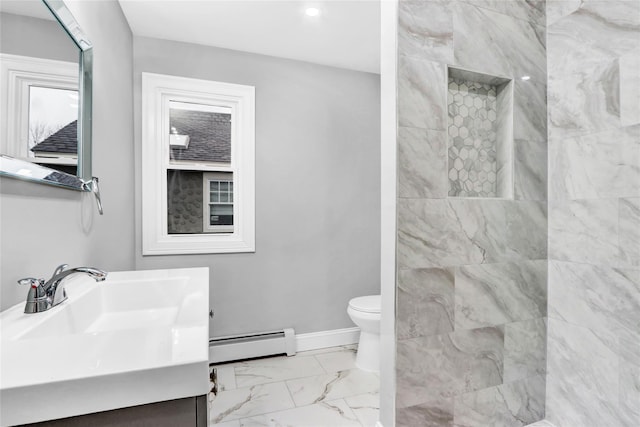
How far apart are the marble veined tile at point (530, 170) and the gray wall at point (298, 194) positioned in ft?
4.58

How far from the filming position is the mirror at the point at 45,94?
0.87m

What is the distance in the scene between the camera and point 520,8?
1.54 m

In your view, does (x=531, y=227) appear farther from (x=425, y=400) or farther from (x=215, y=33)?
(x=215, y=33)

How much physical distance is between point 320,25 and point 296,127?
78 centimetres

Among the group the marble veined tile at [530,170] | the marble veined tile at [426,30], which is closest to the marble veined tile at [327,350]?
the marble veined tile at [530,170]

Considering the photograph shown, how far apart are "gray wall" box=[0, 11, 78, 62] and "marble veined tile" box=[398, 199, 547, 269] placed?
4.59 ft

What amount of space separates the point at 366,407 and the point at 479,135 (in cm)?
168

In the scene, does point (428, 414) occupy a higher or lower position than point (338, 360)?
higher

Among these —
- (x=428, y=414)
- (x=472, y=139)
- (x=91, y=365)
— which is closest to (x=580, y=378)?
(x=428, y=414)

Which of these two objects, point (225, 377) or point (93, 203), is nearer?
point (93, 203)

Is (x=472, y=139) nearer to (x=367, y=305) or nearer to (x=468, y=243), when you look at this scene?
(x=468, y=243)

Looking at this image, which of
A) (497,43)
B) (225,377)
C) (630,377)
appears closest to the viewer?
(630,377)

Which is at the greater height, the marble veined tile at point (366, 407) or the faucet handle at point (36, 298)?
the faucet handle at point (36, 298)

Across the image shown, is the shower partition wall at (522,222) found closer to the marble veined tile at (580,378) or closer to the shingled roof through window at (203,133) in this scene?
the marble veined tile at (580,378)
